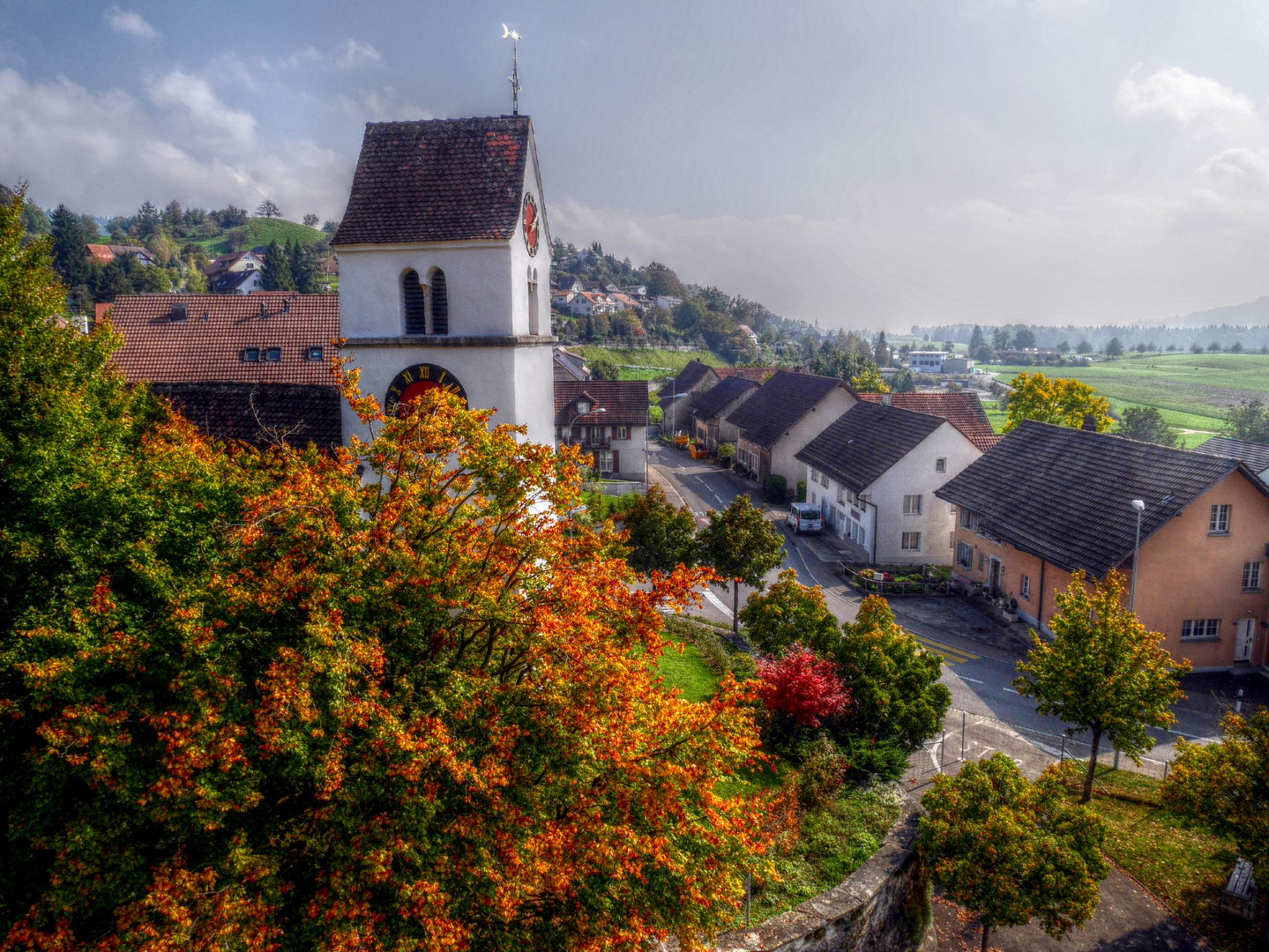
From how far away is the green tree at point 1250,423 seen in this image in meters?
93.9

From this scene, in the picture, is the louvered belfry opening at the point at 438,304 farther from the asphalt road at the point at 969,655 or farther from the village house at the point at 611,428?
the village house at the point at 611,428

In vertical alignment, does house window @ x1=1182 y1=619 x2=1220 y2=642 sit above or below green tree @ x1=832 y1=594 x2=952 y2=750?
below

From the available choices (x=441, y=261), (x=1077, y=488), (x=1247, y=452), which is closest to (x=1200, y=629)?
(x=1077, y=488)

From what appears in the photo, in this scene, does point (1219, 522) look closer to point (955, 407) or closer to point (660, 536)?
point (660, 536)

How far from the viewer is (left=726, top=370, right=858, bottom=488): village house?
58875 millimetres

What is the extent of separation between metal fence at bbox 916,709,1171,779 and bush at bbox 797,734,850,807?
387 cm

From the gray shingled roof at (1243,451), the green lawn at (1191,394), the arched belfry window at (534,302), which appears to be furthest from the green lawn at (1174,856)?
the green lawn at (1191,394)

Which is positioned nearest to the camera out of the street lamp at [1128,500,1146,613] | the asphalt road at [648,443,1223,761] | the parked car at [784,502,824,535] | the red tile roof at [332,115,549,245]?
the red tile roof at [332,115,549,245]

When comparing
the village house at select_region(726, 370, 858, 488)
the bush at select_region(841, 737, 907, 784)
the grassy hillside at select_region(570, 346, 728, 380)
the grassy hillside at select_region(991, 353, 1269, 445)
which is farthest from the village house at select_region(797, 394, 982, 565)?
the grassy hillside at select_region(991, 353, 1269, 445)

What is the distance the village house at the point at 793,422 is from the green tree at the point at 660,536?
99.9 ft

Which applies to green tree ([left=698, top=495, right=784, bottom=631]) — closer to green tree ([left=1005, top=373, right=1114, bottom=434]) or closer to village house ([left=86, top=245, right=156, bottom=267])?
green tree ([left=1005, top=373, right=1114, bottom=434])

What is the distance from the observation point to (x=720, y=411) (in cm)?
7644

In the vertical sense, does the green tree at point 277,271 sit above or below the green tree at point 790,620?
above

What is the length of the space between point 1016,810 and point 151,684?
571 inches
